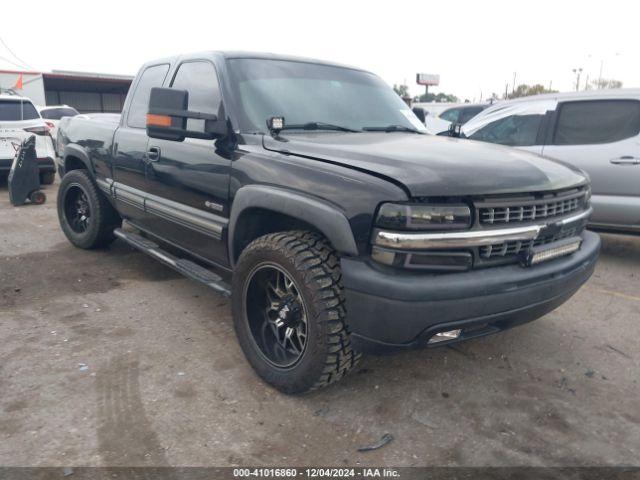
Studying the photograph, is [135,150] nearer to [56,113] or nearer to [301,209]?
[301,209]

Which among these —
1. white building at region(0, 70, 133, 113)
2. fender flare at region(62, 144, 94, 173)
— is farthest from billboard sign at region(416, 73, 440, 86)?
fender flare at region(62, 144, 94, 173)

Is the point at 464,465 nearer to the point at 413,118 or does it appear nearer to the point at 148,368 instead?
the point at 148,368

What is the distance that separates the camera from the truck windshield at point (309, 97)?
10.7ft

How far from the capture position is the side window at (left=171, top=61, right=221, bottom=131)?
3.44 metres

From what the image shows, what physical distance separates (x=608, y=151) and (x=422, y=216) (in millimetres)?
3958

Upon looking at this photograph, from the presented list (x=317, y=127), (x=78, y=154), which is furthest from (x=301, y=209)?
(x=78, y=154)

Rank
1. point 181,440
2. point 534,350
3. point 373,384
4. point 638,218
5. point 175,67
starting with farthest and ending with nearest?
point 638,218 < point 175,67 < point 534,350 < point 373,384 < point 181,440

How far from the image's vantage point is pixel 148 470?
2.23 metres

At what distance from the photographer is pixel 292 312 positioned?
2.75 m

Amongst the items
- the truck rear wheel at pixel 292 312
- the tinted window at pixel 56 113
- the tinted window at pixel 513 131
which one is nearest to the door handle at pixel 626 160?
the tinted window at pixel 513 131

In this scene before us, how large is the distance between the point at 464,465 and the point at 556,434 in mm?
571

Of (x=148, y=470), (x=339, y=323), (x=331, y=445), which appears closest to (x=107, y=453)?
(x=148, y=470)

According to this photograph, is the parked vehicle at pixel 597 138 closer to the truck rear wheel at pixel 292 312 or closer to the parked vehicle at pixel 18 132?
the truck rear wheel at pixel 292 312

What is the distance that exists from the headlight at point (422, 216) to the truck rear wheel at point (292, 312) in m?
0.41
